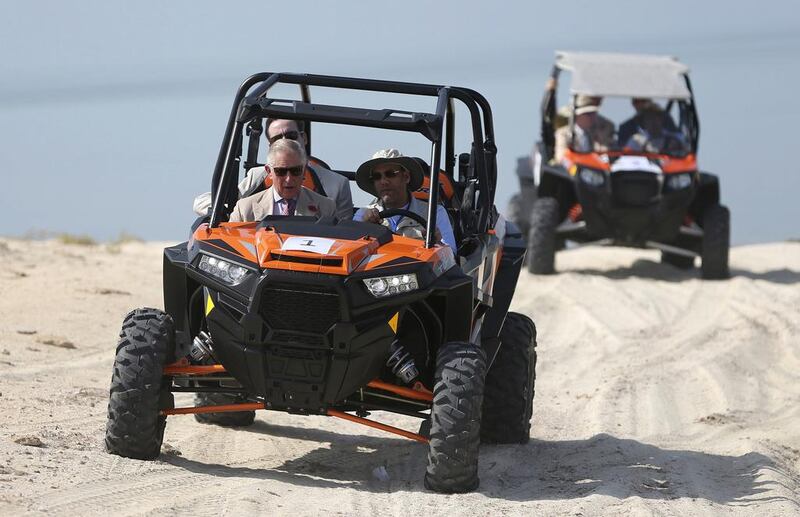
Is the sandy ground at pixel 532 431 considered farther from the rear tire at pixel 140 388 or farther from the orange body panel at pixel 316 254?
the orange body panel at pixel 316 254

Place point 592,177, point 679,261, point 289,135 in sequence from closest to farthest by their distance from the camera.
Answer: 1. point 289,135
2. point 592,177
3. point 679,261

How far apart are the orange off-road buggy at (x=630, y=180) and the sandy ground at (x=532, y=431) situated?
147 cm

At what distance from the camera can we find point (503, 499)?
276 inches

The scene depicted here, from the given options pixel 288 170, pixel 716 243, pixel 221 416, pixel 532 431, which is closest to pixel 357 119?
pixel 288 170

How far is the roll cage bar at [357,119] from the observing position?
24.1 ft

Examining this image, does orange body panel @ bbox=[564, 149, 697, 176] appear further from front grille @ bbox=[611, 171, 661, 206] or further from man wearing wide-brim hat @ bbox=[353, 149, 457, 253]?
man wearing wide-brim hat @ bbox=[353, 149, 457, 253]

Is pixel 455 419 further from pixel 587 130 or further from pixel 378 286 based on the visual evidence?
pixel 587 130

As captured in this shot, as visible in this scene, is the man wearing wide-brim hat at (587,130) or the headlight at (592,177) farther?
the man wearing wide-brim hat at (587,130)

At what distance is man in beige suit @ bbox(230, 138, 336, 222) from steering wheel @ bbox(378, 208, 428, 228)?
0.27 metres

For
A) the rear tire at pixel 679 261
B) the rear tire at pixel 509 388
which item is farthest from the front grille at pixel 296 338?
the rear tire at pixel 679 261

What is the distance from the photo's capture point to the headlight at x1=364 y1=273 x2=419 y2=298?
6.78 meters

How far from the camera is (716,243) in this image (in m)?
17.3

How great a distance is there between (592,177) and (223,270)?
34.6ft

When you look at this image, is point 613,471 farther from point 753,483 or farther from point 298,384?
point 298,384
